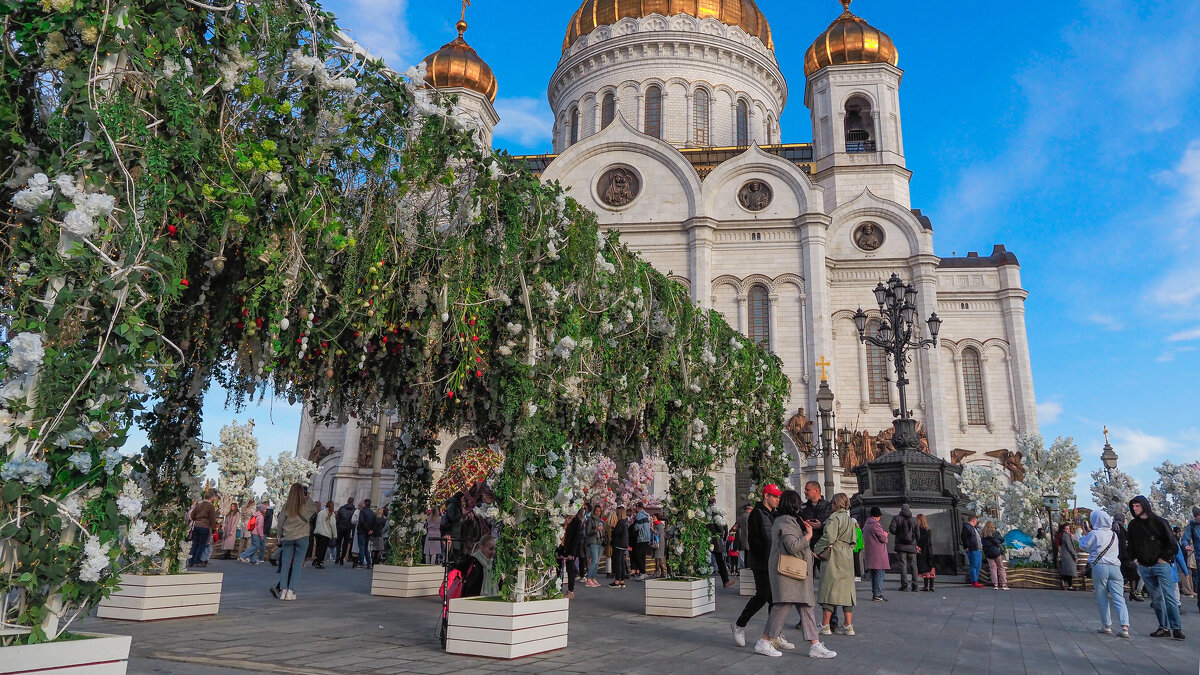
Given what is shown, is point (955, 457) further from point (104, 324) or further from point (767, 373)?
point (104, 324)

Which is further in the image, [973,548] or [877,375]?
[877,375]

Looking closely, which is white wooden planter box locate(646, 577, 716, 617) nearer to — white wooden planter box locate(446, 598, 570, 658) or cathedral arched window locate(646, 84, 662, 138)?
white wooden planter box locate(446, 598, 570, 658)

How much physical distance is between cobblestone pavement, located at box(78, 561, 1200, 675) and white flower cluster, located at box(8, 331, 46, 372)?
2602 mm

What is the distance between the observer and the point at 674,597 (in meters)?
9.23

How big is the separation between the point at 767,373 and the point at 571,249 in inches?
237

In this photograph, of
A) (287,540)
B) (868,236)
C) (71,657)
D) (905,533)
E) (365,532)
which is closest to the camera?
(71,657)

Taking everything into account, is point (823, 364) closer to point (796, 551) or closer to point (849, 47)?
point (849, 47)

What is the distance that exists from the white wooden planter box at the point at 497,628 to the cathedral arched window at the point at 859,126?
95.2 feet

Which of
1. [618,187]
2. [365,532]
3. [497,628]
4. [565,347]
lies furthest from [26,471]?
[618,187]

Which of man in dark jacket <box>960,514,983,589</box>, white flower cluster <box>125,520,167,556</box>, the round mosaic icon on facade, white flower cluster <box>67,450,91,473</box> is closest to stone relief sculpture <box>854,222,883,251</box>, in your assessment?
the round mosaic icon on facade

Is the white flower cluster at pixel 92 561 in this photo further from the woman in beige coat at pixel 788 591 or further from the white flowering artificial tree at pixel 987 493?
the white flowering artificial tree at pixel 987 493

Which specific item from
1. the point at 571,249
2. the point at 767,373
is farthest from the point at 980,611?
the point at 571,249

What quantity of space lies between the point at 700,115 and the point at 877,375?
49.4 feet

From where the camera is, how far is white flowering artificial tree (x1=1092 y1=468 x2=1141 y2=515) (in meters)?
25.7
